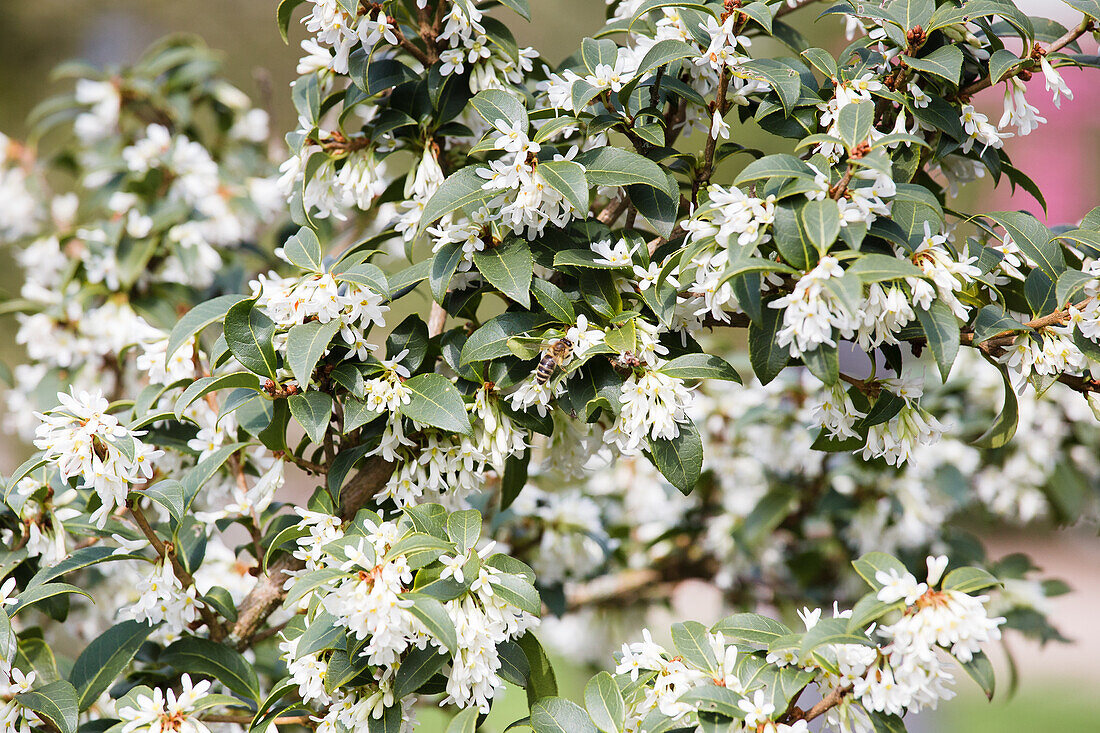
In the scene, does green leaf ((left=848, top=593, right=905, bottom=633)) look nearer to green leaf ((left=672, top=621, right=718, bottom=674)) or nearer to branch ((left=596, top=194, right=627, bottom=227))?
green leaf ((left=672, top=621, right=718, bottom=674))

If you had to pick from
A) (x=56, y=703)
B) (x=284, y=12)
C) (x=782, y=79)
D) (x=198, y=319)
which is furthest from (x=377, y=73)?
(x=56, y=703)

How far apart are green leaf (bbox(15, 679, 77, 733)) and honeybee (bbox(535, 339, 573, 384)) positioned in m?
0.59

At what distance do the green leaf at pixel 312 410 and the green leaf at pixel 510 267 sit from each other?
0.69 ft

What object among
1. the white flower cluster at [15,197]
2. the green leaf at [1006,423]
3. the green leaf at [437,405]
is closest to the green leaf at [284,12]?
the green leaf at [437,405]

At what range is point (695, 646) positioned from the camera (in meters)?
0.88

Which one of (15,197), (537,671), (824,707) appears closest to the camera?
(824,707)

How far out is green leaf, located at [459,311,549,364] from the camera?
88cm

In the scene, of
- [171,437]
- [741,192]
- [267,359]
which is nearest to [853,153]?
[741,192]

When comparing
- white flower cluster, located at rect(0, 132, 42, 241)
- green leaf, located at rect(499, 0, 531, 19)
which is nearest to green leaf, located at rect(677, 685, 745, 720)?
green leaf, located at rect(499, 0, 531, 19)

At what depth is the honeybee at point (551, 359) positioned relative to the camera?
2.84 feet

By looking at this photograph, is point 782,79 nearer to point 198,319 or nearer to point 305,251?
point 305,251

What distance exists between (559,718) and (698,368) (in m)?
0.37

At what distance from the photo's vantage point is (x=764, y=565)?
6.11 feet

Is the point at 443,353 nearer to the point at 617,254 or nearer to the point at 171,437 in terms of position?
the point at 617,254
